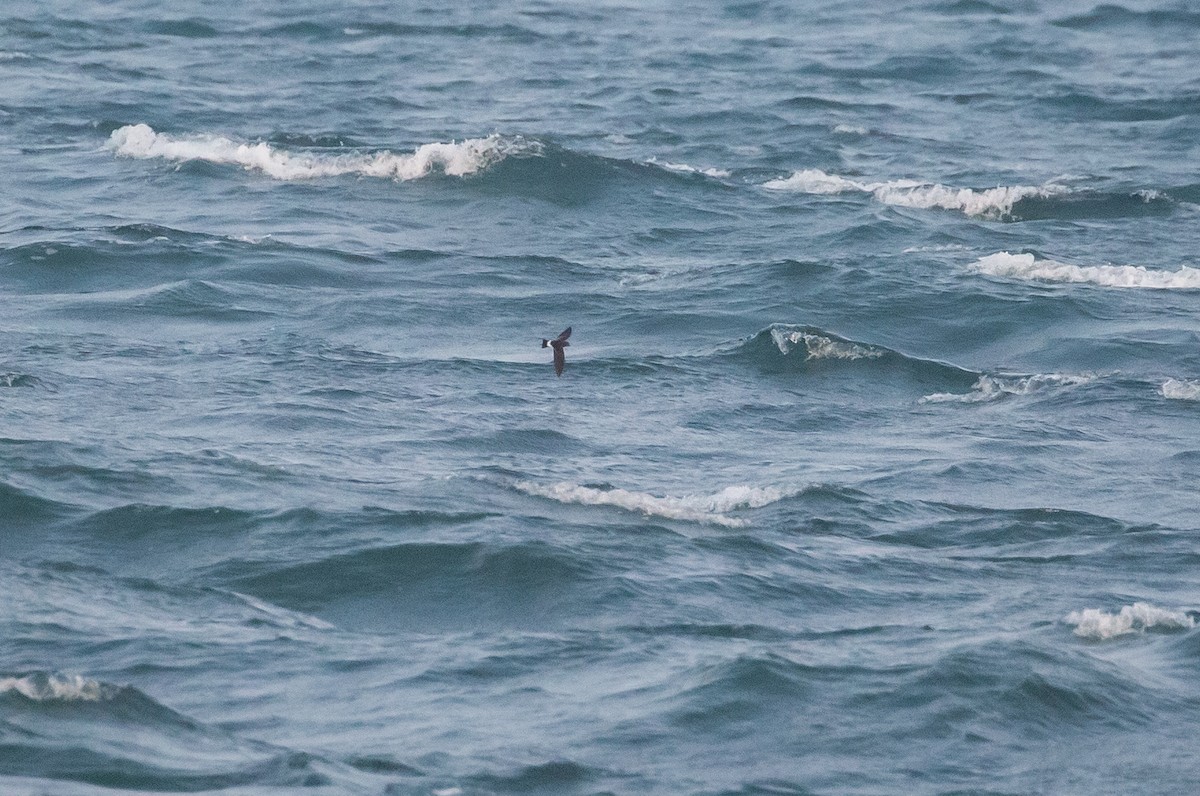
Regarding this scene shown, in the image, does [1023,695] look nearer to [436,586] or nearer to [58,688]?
[436,586]

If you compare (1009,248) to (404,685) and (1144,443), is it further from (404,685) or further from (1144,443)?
(404,685)

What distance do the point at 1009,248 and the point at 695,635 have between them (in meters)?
13.7

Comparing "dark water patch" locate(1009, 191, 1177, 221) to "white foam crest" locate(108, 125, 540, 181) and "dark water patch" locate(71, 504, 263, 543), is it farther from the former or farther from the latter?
"dark water patch" locate(71, 504, 263, 543)

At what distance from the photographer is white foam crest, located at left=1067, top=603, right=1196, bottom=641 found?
15570 mm

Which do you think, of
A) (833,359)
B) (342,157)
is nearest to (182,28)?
(342,157)

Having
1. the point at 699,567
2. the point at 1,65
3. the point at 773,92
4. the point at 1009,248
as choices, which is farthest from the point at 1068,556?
the point at 1,65

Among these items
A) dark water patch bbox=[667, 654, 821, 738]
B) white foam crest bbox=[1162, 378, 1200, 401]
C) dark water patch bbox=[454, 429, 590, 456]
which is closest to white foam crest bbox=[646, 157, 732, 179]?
white foam crest bbox=[1162, 378, 1200, 401]

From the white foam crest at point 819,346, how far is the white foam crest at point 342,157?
9.11 m

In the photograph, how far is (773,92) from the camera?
39.0 m

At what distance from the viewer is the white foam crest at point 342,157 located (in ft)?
103

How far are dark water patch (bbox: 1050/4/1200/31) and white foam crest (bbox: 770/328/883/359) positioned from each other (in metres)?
26.0

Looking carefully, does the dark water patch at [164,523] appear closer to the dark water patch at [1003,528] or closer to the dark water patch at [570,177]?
the dark water patch at [1003,528]

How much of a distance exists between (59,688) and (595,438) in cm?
716

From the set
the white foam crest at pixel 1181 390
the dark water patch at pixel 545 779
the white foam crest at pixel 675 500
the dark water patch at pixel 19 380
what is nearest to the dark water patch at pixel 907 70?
the white foam crest at pixel 1181 390
